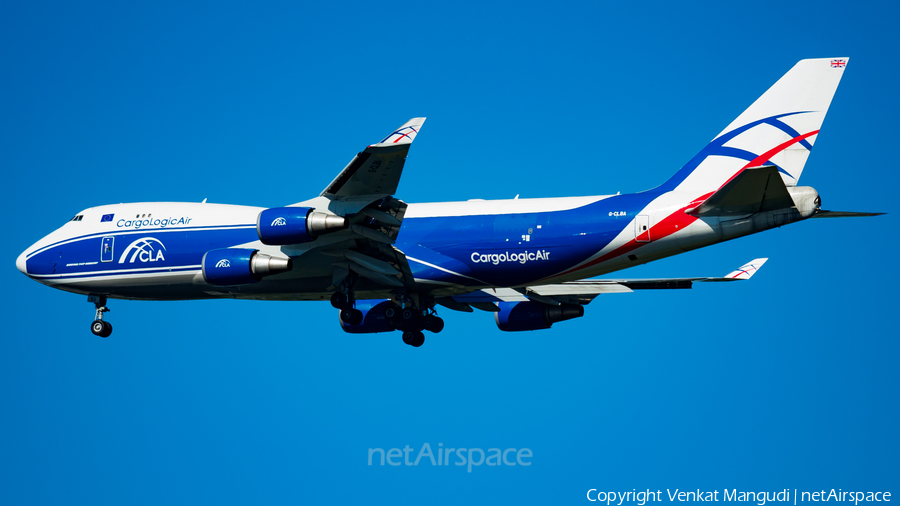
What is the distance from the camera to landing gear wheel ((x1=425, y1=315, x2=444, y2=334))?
27.7m

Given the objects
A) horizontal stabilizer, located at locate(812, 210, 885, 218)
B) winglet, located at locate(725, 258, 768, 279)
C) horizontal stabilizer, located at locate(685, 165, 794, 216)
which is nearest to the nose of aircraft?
horizontal stabilizer, located at locate(685, 165, 794, 216)

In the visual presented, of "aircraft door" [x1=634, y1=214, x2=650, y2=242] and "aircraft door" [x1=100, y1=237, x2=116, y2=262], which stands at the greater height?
"aircraft door" [x1=100, y1=237, x2=116, y2=262]

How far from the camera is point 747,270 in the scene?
88.9 ft

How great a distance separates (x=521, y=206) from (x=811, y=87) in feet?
26.4

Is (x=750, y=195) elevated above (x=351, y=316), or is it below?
above

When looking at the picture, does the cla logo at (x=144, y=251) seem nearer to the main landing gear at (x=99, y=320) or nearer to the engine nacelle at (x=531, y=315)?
the main landing gear at (x=99, y=320)

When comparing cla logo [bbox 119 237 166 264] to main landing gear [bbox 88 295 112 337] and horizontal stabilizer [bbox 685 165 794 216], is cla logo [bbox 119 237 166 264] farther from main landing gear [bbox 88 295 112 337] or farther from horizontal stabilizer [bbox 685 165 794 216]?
horizontal stabilizer [bbox 685 165 794 216]

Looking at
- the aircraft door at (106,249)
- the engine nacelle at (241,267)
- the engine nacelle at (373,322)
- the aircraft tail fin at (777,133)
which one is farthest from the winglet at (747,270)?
the aircraft door at (106,249)

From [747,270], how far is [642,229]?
557cm

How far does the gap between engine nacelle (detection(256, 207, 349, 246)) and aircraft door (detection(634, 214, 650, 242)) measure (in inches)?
290

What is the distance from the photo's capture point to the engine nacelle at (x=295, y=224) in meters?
22.2

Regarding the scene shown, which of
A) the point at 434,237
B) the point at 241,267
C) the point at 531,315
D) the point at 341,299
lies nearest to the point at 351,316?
the point at 341,299

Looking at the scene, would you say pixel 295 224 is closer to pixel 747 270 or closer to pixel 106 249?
pixel 106 249

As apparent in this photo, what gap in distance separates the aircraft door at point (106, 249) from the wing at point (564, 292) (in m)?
10.1
